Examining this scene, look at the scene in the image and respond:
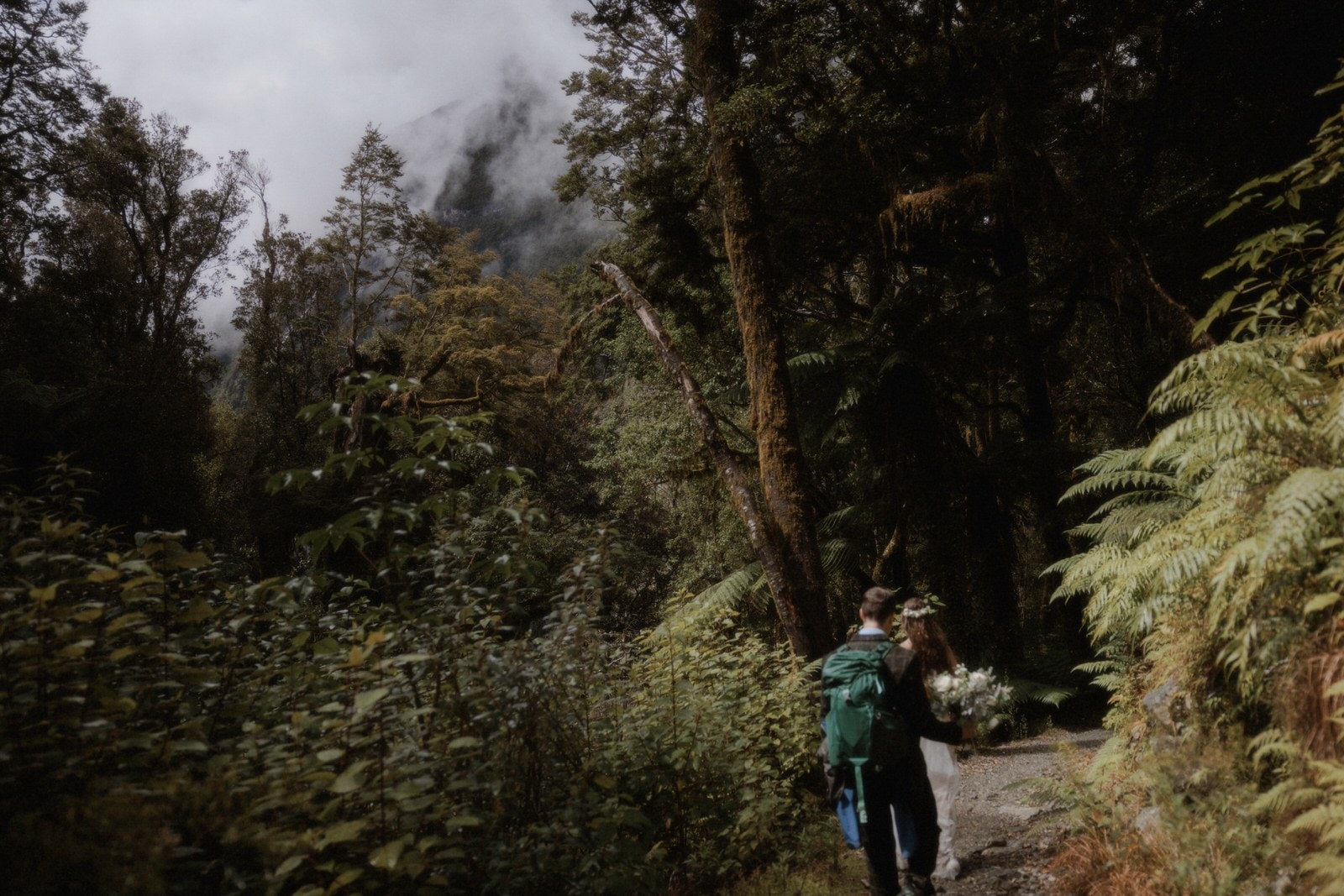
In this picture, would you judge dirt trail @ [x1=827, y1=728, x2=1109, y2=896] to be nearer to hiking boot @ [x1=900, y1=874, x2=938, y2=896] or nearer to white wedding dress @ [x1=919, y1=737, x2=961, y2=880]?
white wedding dress @ [x1=919, y1=737, x2=961, y2=880]

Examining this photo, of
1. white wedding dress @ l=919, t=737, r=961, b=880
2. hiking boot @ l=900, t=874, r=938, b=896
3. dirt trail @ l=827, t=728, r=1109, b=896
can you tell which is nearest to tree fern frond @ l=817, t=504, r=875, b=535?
dirt trail @ l=827, t=728, r=1109, b=896

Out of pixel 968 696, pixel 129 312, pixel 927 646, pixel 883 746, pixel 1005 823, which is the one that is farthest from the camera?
pixel 129 312

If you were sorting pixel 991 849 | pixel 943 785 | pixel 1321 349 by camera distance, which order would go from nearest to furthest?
pixel 1321 349 < pixel 943 785 < pixel 991 849

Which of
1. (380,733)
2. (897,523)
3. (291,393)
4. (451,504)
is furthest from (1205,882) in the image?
(291,393)

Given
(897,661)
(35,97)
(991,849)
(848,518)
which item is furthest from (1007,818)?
(35,97)

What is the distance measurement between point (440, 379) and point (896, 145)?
18.6 meters

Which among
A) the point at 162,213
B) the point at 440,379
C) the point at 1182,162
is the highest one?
the point at 162,213

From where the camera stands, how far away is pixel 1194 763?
3.45 meters

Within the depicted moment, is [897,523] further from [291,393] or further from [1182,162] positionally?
[291,393]

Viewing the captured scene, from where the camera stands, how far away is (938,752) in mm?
4871

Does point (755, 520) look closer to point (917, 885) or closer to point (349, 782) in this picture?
point (917, 885)

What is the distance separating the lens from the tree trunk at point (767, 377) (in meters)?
6.28

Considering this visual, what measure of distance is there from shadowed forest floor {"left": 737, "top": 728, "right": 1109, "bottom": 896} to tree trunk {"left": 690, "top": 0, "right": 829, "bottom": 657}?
6.10 ft

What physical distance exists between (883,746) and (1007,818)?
374cm
